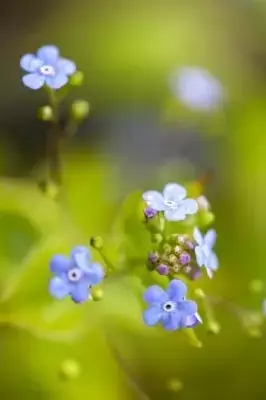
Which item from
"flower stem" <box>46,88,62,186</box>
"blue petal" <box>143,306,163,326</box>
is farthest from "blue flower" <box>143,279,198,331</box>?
"flower stem" <box>46,88,62,186</box>

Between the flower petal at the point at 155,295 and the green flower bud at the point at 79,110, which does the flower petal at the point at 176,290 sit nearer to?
the flower petal at the point at 155,295

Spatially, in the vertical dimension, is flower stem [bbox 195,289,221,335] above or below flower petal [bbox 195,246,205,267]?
below

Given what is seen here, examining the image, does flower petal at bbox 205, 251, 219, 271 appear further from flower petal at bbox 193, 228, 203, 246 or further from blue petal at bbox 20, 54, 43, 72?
blue petal at bbox 20, 54, 43, 72

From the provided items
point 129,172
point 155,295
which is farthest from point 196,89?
point 155,295

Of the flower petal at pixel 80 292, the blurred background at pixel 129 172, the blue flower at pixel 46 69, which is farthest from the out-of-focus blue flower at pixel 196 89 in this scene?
the flower petal at pixel 80 292

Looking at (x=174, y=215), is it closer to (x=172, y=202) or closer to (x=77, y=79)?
(x=172, y=202)

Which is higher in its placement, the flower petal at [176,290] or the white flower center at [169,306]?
the flower petal at [176,290]

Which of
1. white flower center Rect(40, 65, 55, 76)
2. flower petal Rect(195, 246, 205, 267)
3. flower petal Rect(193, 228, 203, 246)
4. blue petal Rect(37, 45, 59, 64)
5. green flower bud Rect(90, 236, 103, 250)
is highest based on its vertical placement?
blue petal Rect(37, 45, 59, 64)
